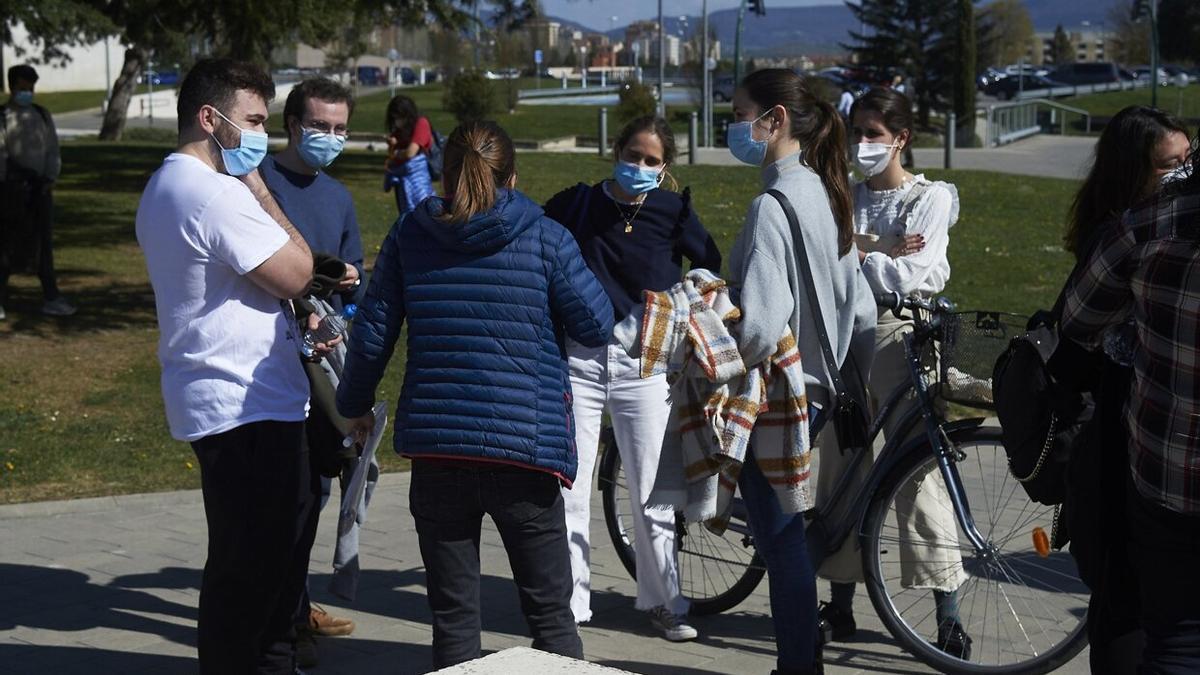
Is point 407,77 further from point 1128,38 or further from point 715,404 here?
point 715,404

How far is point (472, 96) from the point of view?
1581 inches

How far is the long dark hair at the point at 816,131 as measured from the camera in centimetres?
459

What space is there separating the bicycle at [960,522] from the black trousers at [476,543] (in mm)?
1154

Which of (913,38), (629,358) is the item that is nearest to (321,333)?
(629,358)

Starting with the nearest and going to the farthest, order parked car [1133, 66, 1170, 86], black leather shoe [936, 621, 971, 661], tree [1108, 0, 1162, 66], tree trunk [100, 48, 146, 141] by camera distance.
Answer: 1. black leather shoe [936, 621, 971, 661]
2. tree trunk [100, 48, 146, 141]
3. parked car [1133, 66, 1170, 86]
4. tree [1108, 0, 1162, 66]

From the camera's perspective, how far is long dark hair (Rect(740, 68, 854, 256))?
15.0 ft

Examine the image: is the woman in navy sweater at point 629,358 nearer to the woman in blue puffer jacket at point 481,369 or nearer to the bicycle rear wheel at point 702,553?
the bicycle rear wheel at point 702,553

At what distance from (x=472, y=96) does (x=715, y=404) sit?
36.6 meters

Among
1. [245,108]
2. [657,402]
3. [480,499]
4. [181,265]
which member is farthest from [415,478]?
[657,402]

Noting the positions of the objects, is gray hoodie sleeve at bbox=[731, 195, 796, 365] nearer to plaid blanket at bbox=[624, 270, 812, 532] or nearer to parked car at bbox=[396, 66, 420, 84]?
plaid blanket at bbox=[624, 270, 812, 532]

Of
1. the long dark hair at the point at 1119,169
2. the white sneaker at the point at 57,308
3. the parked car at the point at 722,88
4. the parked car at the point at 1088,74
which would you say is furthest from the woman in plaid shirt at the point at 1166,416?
the parked car at the point at 1088,74

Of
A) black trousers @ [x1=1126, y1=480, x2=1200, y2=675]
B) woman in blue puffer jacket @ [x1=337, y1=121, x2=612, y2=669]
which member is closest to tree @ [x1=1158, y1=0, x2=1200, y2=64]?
woman in blue puffer jacket @ [x1=337, y1=121, x2=612, y2=669]

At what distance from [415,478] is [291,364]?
49cm

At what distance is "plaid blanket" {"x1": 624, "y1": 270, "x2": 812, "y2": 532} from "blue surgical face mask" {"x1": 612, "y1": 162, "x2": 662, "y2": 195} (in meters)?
1.04
